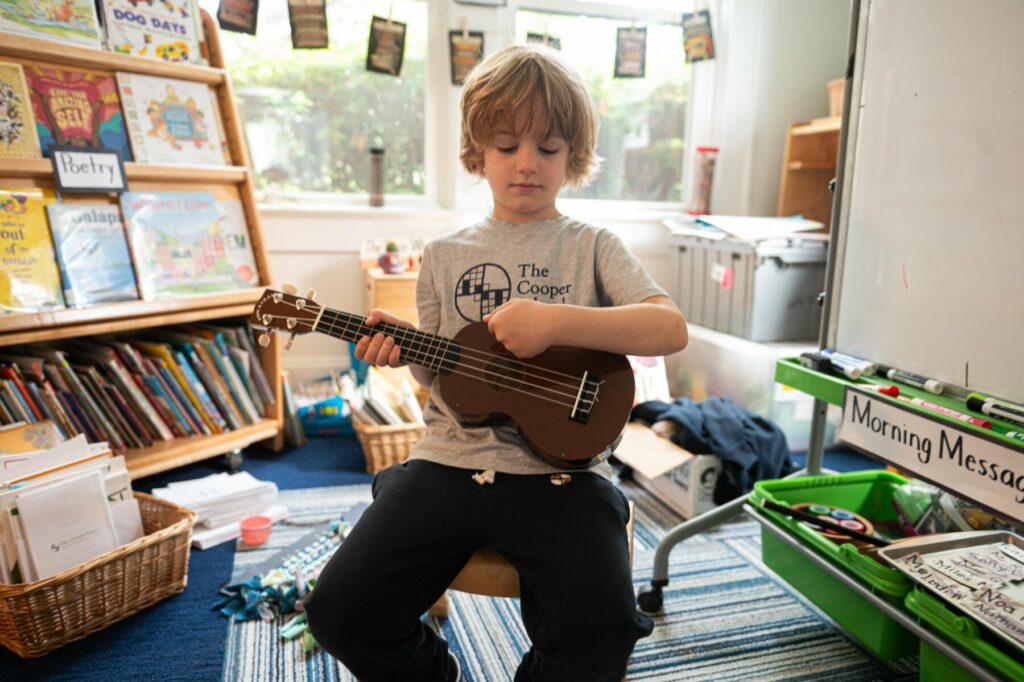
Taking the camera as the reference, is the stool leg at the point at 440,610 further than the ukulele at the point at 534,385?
Yes

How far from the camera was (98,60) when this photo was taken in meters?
1.78

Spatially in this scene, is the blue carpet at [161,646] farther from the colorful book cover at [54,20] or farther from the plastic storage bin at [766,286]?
the plastic storage bin at [766,286]

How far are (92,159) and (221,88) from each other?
484mm

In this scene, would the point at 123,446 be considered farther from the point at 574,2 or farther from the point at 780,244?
the point at 574,2

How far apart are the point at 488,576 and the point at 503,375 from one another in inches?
11.6

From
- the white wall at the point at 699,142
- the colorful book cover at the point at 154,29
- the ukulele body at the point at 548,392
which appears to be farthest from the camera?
the white wall at the point at 699,142

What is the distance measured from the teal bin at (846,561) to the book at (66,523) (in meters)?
1.32

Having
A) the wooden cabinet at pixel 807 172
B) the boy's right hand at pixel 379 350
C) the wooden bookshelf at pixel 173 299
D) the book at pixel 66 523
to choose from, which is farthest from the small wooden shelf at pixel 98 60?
the wooden cabinet at pixel 807 172

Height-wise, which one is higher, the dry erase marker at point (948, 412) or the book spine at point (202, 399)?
the dry erase marker at point (948, 412)

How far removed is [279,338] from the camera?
228 cm

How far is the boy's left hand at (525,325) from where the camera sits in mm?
976

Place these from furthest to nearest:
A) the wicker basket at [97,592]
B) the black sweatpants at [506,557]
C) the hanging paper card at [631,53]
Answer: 1. the hanging paper card at [631,53]
2. the wicker basket at [97,592]
3. the black sweatpants at [506,557]

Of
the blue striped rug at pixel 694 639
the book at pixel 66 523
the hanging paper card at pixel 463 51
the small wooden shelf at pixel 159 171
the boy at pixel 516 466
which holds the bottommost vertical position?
the blue striped rug at pixel 694 639

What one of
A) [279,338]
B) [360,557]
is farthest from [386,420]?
[360,557]
